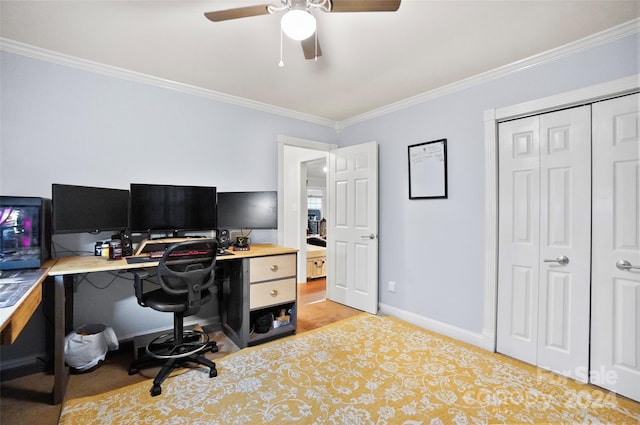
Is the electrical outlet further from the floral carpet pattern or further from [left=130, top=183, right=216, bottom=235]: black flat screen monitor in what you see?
[left=130, top=183, right=216, bottom=235]: black flat screen monitor

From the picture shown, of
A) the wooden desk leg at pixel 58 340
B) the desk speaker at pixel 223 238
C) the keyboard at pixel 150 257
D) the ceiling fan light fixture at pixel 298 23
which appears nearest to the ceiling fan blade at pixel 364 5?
the ceiling fan light fixture at pixel 298 23

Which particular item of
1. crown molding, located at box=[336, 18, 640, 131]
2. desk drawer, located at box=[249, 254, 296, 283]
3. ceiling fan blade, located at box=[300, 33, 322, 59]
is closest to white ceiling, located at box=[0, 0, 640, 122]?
crown molding, located at box=[336, 18, 640, 131]

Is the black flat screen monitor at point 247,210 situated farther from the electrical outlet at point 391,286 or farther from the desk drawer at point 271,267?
the electrical outlet at point 391,286

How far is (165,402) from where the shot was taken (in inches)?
74.5

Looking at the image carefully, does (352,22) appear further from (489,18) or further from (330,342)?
(330,342)

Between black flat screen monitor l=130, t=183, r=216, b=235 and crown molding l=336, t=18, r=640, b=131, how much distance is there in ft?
7.25

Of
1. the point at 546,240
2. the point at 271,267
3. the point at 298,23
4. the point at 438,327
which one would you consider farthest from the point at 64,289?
the point at 546,240

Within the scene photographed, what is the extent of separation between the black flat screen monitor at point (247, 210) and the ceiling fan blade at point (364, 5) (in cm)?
189

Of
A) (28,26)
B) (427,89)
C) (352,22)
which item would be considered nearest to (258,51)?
(352,22)

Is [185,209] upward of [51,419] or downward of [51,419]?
upward

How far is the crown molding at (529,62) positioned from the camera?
196cm

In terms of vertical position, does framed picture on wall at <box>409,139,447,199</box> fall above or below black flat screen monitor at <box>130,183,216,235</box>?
above

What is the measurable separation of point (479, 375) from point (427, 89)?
2.53 meters

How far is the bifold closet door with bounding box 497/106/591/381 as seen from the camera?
2143mm
